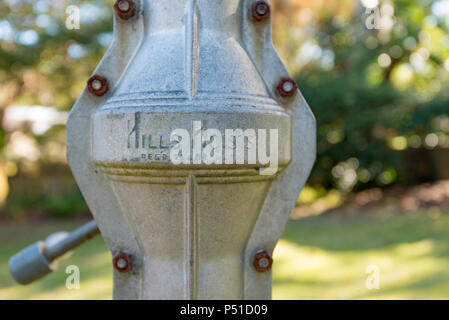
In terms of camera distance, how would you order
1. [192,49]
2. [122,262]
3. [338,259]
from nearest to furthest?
[192,49] → [122,262] → [338,259]

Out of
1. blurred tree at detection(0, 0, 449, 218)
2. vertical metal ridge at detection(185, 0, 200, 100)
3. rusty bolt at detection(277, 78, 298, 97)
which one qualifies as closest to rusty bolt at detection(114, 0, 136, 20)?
vertical metal ridge at detection(185, 0, 200, 100)

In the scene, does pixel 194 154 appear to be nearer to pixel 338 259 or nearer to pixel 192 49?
pixel 192 49

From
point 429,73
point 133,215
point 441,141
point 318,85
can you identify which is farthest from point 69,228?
point 429,73

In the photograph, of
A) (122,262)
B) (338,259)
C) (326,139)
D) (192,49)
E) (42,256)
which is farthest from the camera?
(326,139)

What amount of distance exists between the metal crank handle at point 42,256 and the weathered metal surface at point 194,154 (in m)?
0.32

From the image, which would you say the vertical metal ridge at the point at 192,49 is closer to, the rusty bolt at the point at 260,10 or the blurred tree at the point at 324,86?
the rusty bolt at the point at 260,10

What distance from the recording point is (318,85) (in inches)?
359

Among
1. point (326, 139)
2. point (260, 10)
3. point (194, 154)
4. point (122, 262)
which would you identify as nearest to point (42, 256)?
point (122, 262)

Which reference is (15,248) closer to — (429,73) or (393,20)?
(393,20)

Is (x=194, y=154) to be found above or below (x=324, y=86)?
below

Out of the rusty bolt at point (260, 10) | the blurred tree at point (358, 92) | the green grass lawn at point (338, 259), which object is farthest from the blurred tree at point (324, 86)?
the rusty bolt at point (260, 10)

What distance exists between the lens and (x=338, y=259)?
5.40 metres

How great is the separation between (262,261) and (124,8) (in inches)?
48.2

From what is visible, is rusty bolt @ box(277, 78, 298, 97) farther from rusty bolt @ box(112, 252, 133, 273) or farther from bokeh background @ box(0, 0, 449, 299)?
bokeh background @ box(0, 0, 449, 299)
